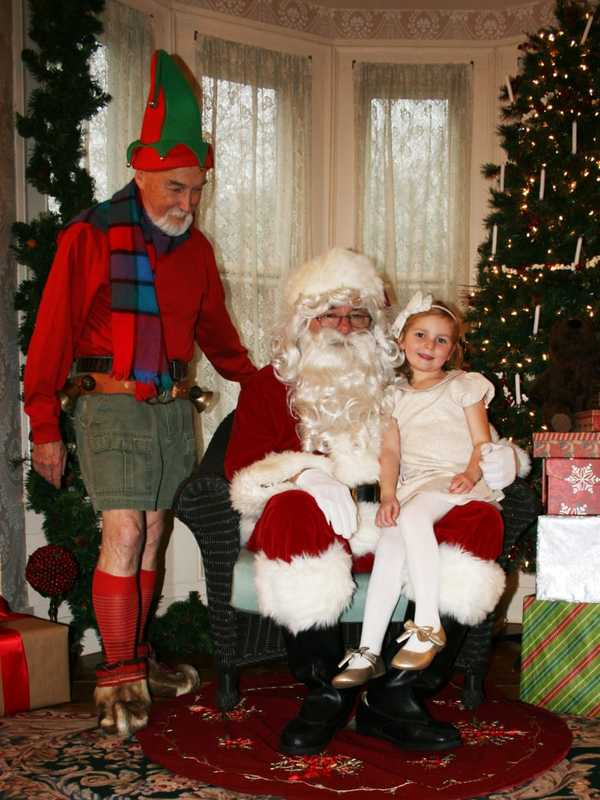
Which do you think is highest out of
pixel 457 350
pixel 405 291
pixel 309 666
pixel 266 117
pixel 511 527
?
pixel 266 117

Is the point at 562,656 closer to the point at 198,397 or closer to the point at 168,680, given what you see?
the point at 168,680

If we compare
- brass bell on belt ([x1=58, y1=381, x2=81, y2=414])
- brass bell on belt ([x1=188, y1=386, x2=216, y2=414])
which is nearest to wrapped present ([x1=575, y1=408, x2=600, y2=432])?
brass bell on belt ([x1=188, y1=386, x2=216, y2=414])

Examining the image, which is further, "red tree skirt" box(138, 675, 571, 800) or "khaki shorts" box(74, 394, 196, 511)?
"khaki shorts" box(74, 394, 196, 511)

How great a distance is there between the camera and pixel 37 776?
2.39m

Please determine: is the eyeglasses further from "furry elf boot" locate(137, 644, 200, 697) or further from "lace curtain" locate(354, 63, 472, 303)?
"lace curtain" locate(354, 63, 472, 303)

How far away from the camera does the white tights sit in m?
2.44

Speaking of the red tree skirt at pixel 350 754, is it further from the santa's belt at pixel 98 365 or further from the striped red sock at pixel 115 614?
the santa's belt at pixel 98 365

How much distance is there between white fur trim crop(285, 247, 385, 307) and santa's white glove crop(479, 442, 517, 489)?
0.70 meters

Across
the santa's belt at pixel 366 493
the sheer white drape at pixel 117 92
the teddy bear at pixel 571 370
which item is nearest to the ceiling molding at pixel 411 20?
the sheer white drape at pixel 117 92

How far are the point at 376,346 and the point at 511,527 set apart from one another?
77cm

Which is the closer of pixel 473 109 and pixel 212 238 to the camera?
pixel 212 238

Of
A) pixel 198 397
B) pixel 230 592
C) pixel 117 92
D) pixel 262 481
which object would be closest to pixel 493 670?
pixel 230 592

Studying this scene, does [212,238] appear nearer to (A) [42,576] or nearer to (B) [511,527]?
(A) [42,576]

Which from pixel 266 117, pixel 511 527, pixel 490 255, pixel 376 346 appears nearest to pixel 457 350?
pixel 376 346
